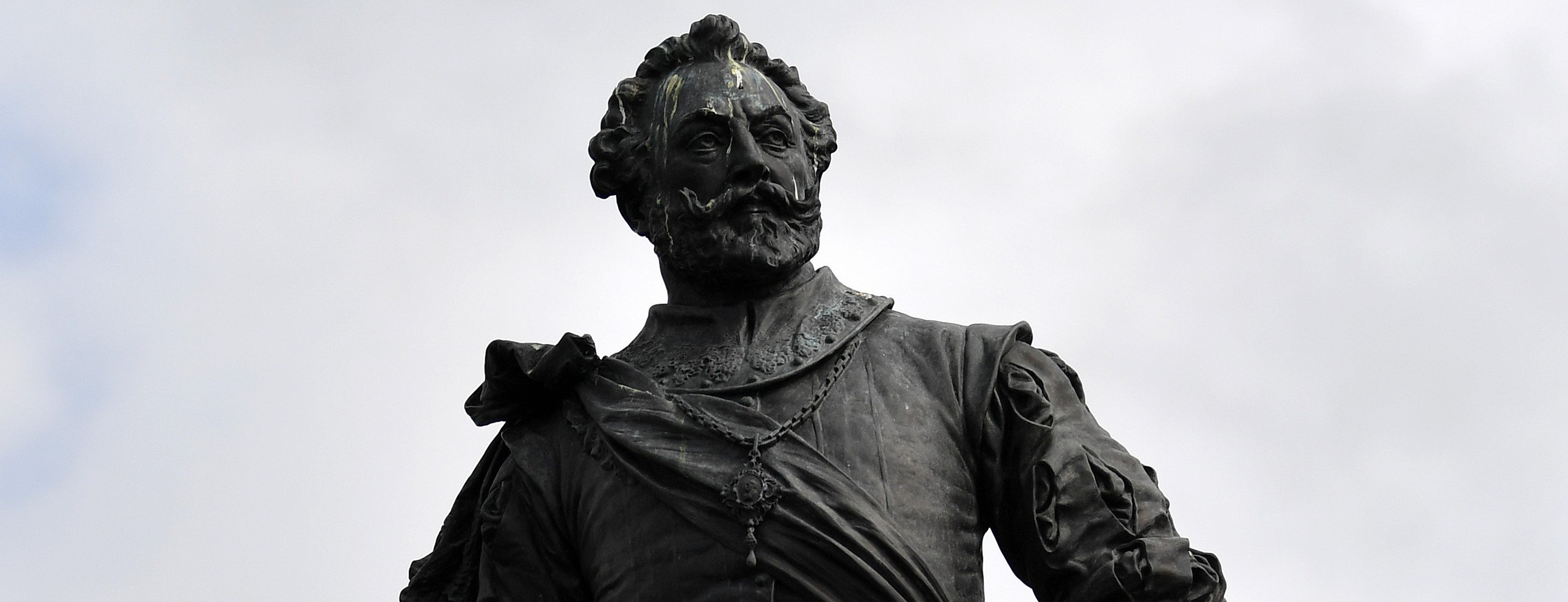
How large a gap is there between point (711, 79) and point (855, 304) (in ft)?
3.46

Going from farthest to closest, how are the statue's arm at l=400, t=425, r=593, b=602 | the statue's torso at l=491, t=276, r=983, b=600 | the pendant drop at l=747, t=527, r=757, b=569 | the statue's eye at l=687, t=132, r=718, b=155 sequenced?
the statue's eye at l=687, t=132, r=718, b=155
the statue's arm at l=400, t=425, r=593, b=602
the statue's torso at l=491, t=276, r=983, b=600
the pendant drop at l=747, t=527, r=757, b=569

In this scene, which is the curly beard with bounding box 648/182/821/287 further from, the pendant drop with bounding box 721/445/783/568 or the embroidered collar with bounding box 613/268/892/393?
the pendant drop with bounding box 721/445/783/568

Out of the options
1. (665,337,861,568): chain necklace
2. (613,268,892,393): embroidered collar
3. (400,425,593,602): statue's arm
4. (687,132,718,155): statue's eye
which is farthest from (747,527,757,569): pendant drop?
(687,132,718,155): statue's eye

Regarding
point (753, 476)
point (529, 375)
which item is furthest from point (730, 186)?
point (753, 476)

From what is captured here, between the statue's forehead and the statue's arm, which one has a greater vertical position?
the statue's forehead

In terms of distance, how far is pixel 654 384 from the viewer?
12469mm

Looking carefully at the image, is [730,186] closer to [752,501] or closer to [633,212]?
[633,212]

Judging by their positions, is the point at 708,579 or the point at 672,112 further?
the point at 672,112

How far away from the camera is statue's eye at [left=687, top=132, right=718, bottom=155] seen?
41.8 ft

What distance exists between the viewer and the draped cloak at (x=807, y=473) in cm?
1177

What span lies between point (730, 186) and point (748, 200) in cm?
10

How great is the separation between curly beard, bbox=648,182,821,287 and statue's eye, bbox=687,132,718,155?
0.57 ft

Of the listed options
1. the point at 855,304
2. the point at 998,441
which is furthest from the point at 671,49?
the point at 998,441

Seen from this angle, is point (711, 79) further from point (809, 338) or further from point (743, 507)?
point (743, 507)
